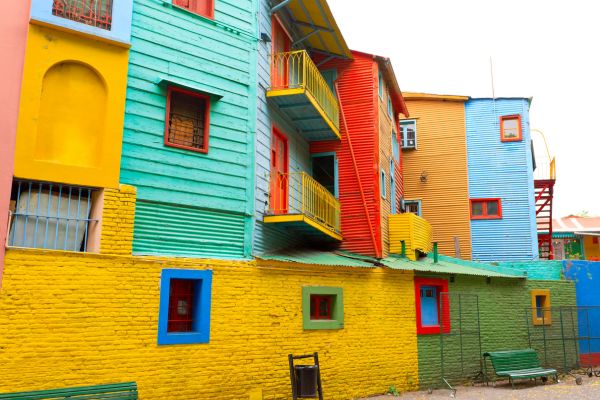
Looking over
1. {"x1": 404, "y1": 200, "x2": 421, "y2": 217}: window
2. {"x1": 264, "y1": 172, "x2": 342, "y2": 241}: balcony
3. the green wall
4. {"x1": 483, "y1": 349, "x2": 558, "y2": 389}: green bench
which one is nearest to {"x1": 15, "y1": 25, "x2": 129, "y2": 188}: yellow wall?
{"x1": 264, "y1": 172, "x2": 342, "y2": 241}: balcony

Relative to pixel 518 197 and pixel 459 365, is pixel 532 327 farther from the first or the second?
pixel 518 197

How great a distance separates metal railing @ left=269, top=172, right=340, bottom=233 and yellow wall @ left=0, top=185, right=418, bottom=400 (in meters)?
1.62

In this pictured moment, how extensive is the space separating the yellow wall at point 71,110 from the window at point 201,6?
2.06 metres

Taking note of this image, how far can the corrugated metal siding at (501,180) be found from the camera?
70.9 ft

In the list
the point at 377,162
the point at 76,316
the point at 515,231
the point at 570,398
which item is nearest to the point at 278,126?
the point at 377,162

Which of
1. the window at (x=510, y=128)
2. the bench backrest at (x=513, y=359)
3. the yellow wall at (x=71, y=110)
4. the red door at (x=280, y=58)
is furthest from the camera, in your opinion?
the window at (x=510, y=128)

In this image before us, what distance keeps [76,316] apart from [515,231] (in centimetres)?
1795

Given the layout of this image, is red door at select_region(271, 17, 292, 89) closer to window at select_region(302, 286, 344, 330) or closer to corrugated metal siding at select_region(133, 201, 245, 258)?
corrugated metal siding at select_region(133, 201, 245, 258)

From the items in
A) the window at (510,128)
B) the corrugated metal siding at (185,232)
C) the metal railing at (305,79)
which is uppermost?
the window at (510,128)

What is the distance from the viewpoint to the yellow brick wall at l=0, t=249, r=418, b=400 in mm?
8328

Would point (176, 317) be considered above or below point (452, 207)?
below

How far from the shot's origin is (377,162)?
51.0 ft

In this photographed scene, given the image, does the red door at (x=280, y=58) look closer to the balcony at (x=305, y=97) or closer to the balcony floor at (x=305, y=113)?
the balcony at (x=305, y=97)

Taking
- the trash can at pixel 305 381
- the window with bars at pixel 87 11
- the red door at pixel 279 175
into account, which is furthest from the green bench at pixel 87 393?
the window with bars at pixel 87 11
